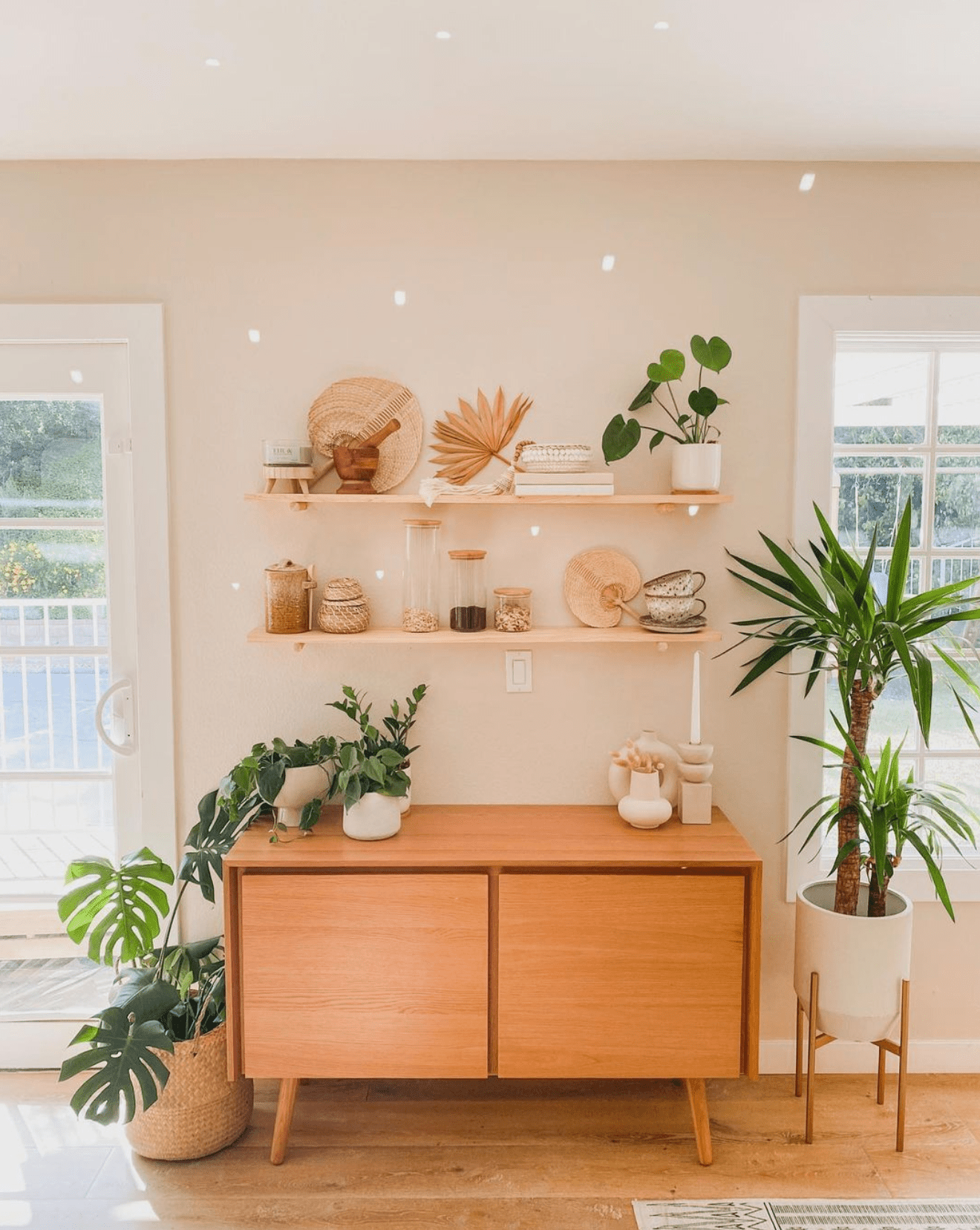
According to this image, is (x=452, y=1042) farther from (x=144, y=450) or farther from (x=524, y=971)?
(x=144, y=450)

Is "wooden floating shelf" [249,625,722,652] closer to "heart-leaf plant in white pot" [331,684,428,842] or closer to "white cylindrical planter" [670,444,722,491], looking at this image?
"heart-leaf plant in white pot" [331,684,428,842]

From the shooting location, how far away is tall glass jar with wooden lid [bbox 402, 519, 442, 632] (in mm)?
2617

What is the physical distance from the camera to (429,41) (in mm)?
1943

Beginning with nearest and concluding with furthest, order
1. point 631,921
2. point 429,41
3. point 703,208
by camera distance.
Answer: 1. point 429,41
2. point 631,921
3. point 703,208

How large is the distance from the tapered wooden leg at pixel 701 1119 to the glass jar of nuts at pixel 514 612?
3.96 feet

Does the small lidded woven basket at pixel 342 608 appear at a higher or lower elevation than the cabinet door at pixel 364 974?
higher

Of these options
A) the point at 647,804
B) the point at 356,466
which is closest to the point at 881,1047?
the point at 647,804

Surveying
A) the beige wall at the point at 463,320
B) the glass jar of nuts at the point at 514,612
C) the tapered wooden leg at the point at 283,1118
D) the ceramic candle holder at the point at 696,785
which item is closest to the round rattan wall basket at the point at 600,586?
the beige wall at the point at 463,320

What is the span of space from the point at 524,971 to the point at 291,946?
569 millimetres

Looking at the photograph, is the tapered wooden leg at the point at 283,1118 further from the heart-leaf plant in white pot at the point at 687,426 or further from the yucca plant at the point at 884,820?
the heart-leaf plant in white pot at the point at 687,426

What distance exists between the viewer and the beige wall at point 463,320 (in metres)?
2.62

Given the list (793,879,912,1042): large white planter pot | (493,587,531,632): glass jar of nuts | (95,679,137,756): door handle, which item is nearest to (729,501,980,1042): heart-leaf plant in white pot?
(793,879,912,1042): large white planter pot

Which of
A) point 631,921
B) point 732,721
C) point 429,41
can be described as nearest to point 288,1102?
point 631,921

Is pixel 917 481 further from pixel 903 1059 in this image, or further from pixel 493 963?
pixel 493 963
